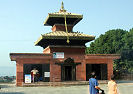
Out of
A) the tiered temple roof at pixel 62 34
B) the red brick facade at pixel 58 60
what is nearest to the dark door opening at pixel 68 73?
the red brick facade at pixel 58 60

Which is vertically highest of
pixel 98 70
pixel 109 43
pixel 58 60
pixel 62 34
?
pixel 109 43

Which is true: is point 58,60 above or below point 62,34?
below

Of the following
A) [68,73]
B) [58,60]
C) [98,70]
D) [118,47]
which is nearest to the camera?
[58,60]

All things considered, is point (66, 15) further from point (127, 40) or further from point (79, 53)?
point (127, 40)

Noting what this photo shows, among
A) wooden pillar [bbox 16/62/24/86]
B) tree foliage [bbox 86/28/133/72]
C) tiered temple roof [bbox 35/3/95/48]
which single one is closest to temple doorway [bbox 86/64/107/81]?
tiered temple roof [bbox 35/3/95/48]

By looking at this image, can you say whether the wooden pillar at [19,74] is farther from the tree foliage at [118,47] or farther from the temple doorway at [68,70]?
the tree foliage at [118,47]

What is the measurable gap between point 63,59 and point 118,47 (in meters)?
40.2

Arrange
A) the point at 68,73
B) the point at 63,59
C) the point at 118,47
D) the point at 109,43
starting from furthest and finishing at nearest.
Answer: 1. the point at 118,47
2. the point at 109,43
3. the point at 68,73
4. the point at 63,59

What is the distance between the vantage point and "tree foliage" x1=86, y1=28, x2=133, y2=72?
220 feet

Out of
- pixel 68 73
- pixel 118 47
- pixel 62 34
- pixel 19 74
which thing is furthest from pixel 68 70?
pixel 118 47

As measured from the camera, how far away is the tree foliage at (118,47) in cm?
6719

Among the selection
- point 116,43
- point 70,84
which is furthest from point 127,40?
point 70,84

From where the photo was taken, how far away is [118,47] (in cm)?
6988

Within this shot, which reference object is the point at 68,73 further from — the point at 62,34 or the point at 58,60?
the point at 62,34
